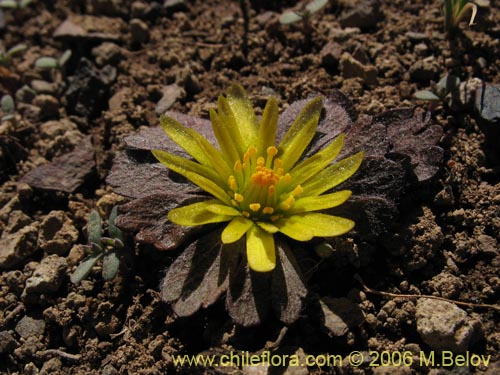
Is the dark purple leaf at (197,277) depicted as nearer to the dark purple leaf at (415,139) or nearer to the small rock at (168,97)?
the dark purple leaf at (415,139)

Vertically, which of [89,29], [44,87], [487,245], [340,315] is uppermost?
[89,29]

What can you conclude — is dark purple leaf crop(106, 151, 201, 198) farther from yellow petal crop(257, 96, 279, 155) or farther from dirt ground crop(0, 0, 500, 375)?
yellow petal crop(257, 96, 279, 155)

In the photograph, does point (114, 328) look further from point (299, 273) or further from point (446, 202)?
point (446, 202)

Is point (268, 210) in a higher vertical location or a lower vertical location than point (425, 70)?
lower

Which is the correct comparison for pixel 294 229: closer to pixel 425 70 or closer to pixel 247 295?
pixel 247 295

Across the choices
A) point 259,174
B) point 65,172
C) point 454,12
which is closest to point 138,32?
point 65,172

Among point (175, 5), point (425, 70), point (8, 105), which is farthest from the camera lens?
point (175, 5)

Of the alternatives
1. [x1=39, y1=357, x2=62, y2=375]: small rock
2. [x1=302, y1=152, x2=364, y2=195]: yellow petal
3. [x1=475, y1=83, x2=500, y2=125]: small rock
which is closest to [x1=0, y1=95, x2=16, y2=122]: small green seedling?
[x1=39, y1=357, x2=62, y2=375]: small rock
